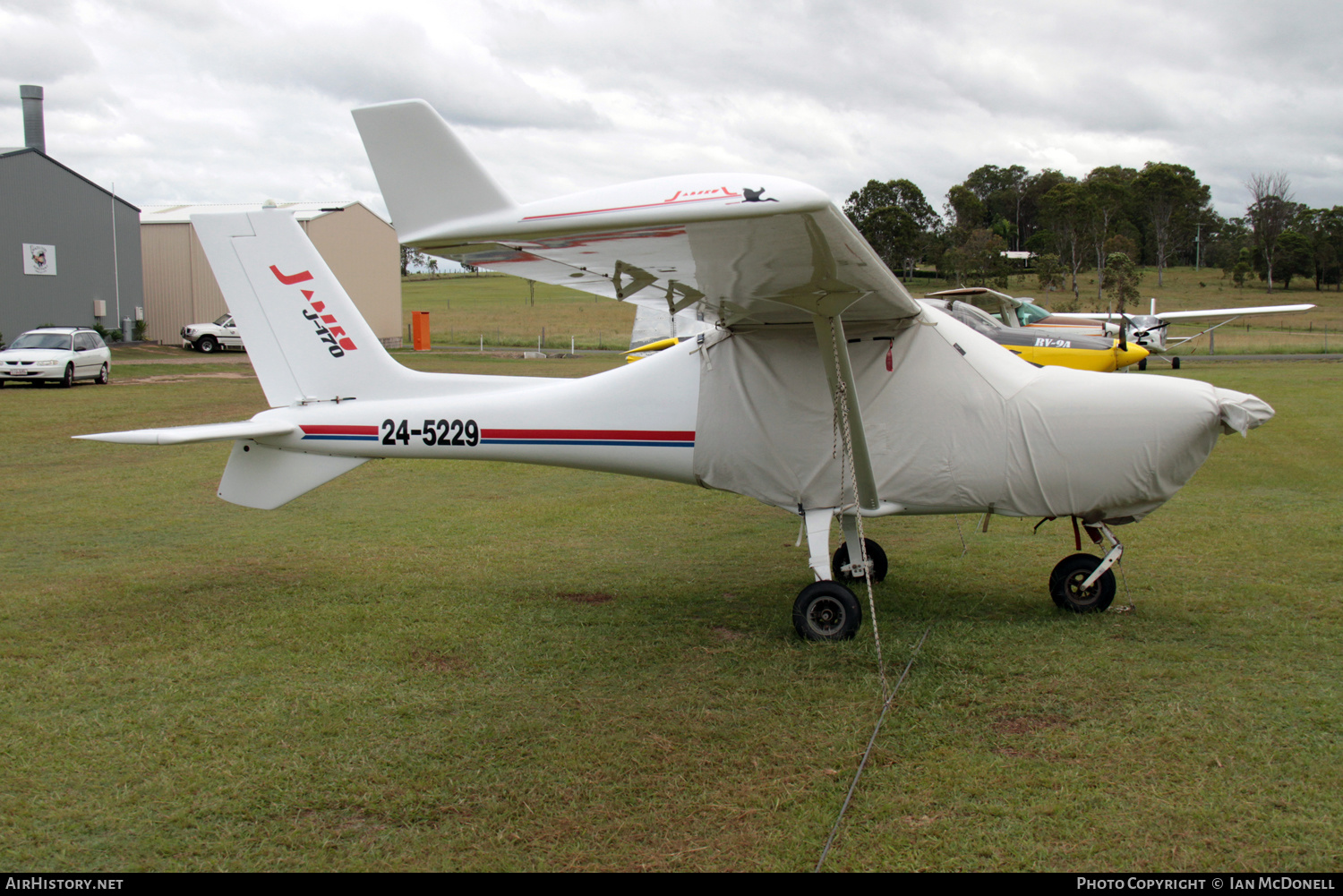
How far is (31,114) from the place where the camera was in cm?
3812

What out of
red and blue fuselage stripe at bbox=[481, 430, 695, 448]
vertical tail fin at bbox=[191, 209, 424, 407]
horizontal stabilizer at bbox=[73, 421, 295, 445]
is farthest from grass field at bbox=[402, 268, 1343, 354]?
red and blue fuselage stripe at bbox=[481, 430, 695, 448]

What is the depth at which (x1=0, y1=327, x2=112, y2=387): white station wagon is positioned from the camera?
21516mm

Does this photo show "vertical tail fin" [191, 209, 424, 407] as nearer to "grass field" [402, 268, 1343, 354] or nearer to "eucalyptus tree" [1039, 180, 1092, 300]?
"grass field" [402, 268, 1343, 354]

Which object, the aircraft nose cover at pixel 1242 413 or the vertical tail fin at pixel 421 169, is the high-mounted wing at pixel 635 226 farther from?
the aircraft nose cover at pixel 1242 413

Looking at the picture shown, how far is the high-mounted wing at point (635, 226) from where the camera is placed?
323 cm

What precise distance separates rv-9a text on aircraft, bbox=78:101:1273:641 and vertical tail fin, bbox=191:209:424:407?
0.05ft

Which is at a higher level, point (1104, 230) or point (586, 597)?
point (1104, 230)

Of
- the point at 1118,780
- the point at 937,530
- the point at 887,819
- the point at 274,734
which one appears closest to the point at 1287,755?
the point at 1118,780

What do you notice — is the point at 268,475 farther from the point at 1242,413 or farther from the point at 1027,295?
the point at 1027,295

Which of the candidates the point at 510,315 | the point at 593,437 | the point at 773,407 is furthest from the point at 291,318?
the point at 510,315

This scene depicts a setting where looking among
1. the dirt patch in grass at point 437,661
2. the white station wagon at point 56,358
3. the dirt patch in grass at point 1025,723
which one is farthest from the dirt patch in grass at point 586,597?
the white station wagon at point 56,358

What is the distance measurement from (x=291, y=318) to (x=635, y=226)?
176 inches

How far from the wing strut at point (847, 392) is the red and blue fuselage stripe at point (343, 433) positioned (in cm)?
329

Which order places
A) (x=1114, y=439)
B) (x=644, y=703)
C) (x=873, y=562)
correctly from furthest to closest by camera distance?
(x=873, y=562) < (x=1114, y=439) < (x=644, y=703)
